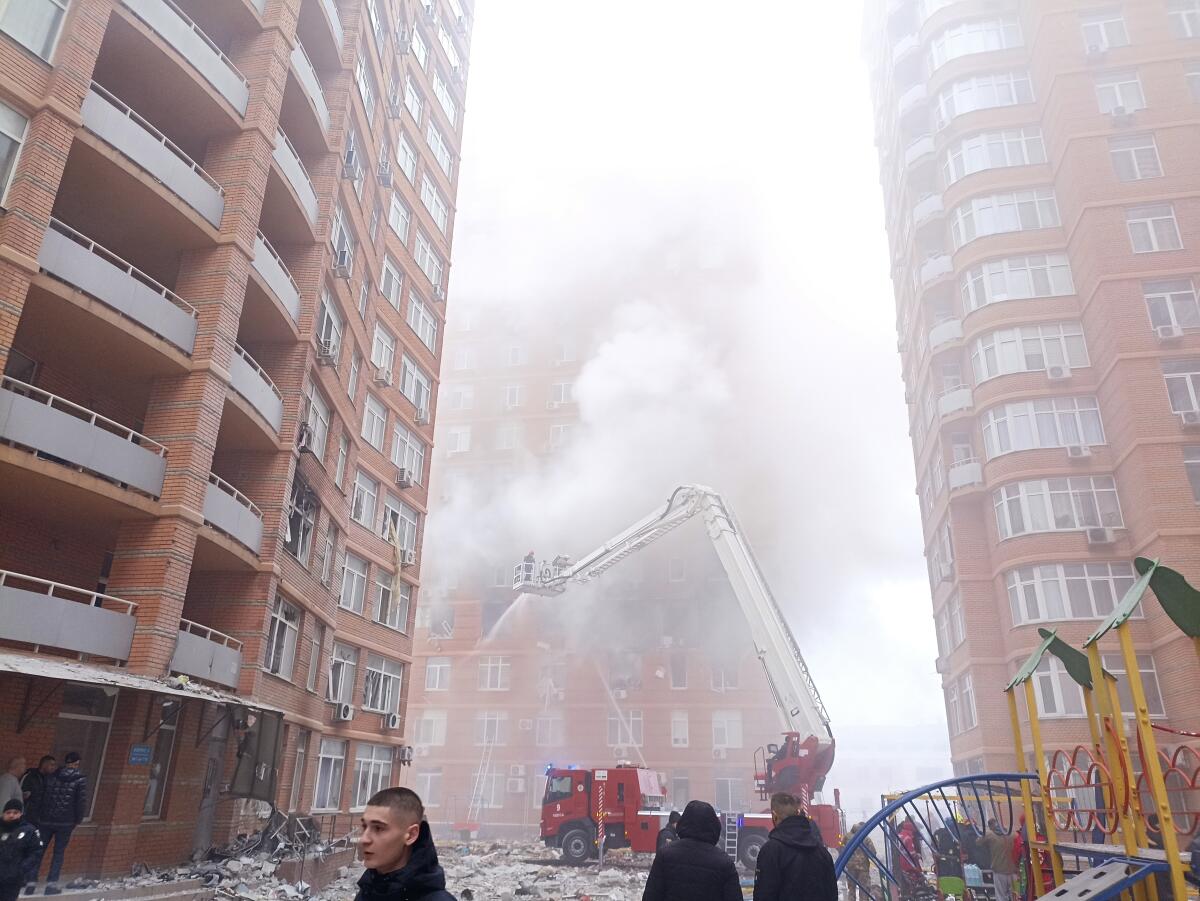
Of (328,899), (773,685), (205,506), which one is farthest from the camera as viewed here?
(773,685)

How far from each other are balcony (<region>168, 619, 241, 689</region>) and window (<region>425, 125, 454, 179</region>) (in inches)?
890

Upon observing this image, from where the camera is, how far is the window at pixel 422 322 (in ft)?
97.5

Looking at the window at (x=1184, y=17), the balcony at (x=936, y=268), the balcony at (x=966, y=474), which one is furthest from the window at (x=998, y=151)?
the balcony at (x=966, y=474)

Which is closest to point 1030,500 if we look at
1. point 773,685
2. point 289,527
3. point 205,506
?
point 773,685

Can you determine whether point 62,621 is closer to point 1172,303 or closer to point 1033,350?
point 1033,350

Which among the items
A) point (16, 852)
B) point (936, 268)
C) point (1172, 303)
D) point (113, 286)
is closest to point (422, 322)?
point (113, 286)

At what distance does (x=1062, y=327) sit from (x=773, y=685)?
15.7 meters

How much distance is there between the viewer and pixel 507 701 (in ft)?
158

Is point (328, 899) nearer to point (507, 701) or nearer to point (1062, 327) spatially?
point (1062, 327)

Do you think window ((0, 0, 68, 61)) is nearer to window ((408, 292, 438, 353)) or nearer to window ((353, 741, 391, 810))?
window ((408, 292, 438, 353))

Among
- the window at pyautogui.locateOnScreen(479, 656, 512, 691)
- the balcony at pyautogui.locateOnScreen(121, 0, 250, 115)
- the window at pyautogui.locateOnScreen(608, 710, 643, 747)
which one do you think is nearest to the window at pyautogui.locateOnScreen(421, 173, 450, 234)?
the balcony at pyautogui.locateOnScreen(121, 0, 250, 115)

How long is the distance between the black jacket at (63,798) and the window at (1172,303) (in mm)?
28382

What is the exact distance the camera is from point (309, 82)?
20078 millimetres

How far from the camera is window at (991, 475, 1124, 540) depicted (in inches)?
1024
